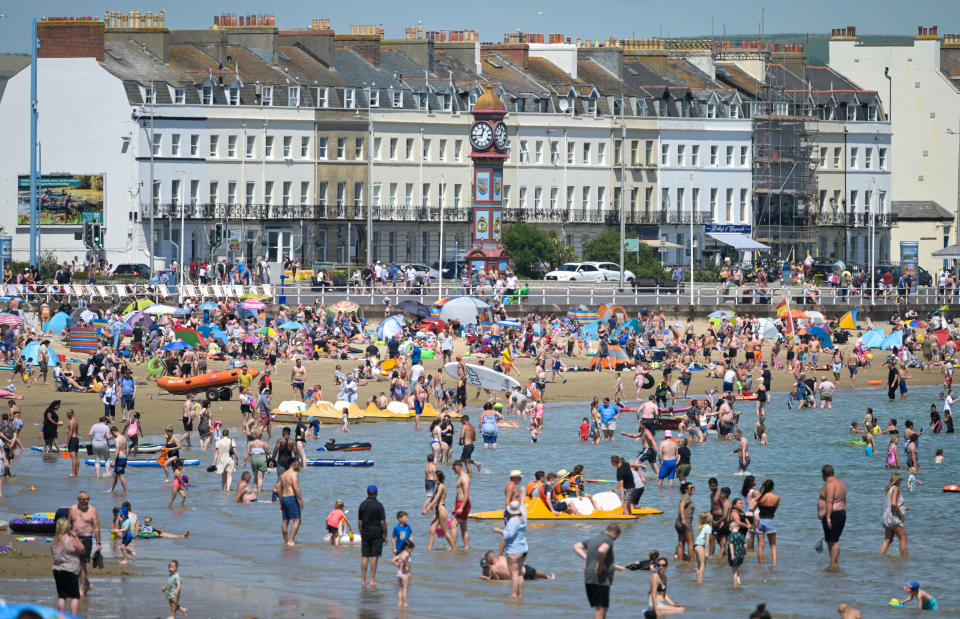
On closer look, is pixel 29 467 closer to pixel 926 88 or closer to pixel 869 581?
pixel 869 581

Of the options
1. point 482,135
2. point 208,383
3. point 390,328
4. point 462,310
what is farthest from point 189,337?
point 482,135

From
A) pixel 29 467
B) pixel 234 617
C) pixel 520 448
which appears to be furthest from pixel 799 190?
pixel 234 617

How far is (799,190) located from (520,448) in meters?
54.3

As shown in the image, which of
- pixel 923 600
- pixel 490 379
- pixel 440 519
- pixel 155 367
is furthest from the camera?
pixel 155 367

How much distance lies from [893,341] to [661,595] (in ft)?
118

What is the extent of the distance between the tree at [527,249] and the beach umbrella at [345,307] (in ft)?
65.1

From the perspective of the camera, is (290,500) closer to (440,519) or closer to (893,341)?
(440,519)

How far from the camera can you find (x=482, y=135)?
66562 millimetres

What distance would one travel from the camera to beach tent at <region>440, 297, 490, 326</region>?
5647 centimetres

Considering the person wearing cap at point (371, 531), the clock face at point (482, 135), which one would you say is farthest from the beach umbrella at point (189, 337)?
the person wearing cap at point (371, 531)

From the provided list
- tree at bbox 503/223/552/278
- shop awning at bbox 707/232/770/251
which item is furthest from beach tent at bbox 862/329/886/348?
shop awning at bbox 707/232/770/251

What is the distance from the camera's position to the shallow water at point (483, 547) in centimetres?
2141

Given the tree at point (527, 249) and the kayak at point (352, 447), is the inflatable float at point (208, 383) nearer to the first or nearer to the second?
the kayak at point (352, 447)

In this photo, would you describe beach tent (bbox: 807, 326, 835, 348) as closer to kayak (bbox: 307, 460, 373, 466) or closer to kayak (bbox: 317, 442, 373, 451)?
kayak (bbox: 317, 442, 373, 451)
